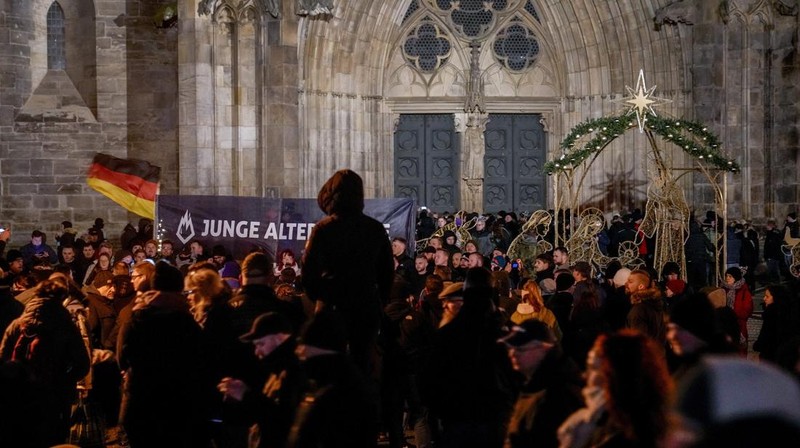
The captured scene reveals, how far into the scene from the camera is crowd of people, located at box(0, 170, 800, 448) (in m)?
3.91

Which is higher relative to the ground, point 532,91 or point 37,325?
point 532,91

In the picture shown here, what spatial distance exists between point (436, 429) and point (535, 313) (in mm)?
1476

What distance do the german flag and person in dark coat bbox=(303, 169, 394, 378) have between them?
1137 cm

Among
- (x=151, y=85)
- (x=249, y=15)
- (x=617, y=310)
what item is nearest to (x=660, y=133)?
(x=249, y=15)

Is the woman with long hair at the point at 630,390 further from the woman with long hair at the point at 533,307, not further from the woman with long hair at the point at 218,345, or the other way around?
the woman with long hair at the point at 533,307

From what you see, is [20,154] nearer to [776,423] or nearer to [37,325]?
[37,325]

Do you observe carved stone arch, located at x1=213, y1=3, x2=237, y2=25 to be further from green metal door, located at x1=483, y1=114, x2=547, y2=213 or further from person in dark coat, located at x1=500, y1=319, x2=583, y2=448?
person in dark coat, located at x1=500, y1=319, x2=583, y2=448

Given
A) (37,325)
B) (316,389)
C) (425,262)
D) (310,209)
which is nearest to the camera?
(316,389)

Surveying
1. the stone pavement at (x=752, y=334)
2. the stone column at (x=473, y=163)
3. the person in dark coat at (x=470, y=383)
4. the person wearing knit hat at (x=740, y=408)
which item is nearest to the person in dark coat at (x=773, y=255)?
the stone pavement at (x=752, y=334)

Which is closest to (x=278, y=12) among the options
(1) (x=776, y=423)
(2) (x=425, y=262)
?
(2) (x=425, y=262)

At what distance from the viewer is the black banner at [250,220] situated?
15.6 metres

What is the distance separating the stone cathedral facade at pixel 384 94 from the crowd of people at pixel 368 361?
34.0ft

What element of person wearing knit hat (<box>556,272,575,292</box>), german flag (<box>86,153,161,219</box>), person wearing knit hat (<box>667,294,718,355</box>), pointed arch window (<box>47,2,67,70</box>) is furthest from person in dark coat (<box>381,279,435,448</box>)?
pointed arch window (<box>47,2,67,70</box>)

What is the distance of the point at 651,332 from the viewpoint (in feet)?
30.0
